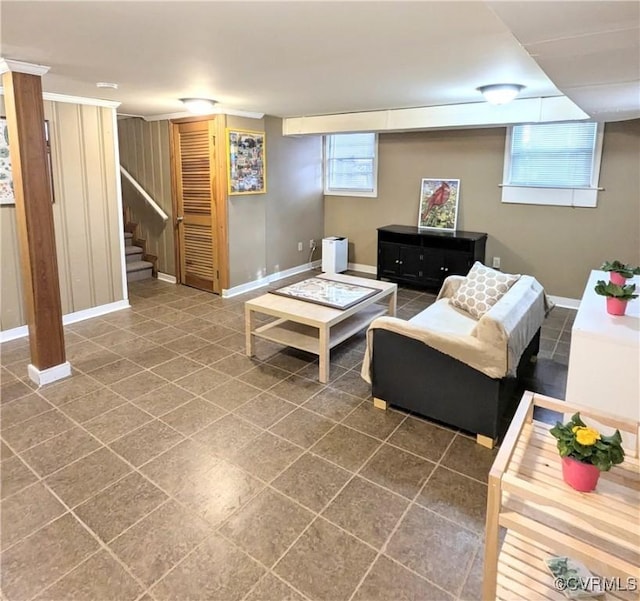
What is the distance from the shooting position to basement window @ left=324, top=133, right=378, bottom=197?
655 cm

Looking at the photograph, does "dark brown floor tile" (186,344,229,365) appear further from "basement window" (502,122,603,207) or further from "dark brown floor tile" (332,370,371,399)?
"basement window" (502,122,603,207)

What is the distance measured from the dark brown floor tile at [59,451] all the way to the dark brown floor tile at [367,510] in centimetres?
146

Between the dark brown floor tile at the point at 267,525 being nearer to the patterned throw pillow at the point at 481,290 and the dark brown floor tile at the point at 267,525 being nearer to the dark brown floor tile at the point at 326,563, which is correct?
the dark brown floor tile at the point at 326,563

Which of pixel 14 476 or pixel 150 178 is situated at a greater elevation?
pixel 150 178

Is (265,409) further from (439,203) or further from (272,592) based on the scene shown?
(439,203)

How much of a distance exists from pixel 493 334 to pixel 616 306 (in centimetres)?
60

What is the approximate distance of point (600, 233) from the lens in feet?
16.3

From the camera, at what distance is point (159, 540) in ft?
6.60

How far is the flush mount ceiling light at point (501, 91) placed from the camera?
368 cm

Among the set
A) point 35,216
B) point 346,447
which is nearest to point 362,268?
point 346,447

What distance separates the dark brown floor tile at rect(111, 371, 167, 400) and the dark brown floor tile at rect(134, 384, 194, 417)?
6 centimetres

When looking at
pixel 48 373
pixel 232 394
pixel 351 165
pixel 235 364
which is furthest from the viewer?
pixel 351 165

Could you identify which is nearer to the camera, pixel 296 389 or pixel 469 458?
pixel 469 458

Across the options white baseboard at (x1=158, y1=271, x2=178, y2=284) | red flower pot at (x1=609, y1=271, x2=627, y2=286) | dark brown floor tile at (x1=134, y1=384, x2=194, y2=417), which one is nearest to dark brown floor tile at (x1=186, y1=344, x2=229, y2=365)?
dark brown floor tile at (x1=134, y1=384, x2=194, y2=417)
